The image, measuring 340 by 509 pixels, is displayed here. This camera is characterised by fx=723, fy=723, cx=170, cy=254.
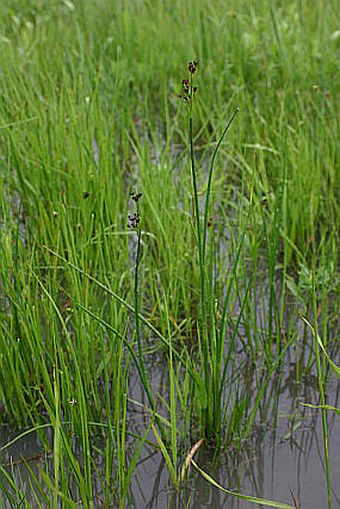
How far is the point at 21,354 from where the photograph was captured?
5.42 feet

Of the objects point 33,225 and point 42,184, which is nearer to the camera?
point 33,225

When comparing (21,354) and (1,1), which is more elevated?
(1,1)

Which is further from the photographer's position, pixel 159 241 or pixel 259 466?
pixel 159 241

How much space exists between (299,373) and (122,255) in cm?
57

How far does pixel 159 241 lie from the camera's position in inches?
81.9

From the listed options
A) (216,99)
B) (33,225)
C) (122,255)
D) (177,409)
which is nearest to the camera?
(177,409)

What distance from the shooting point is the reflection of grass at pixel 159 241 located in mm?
1462

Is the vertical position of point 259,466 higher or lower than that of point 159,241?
lower

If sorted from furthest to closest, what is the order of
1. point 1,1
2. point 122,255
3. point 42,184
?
point 1,1, point 42,184, point 122,255

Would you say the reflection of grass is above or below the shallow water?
above

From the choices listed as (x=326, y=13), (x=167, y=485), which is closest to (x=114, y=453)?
(x=167, y=485)

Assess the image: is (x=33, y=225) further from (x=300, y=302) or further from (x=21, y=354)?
(x=300, y=302)

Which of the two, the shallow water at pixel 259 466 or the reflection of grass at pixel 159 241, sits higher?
the reflection of grass at pixel 159 241

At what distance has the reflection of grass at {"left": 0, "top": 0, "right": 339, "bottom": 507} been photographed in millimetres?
1462
